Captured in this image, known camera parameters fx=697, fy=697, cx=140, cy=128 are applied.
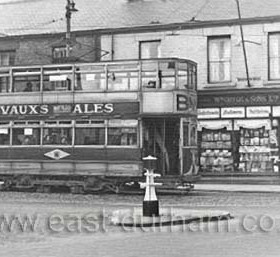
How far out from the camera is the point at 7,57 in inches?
1305

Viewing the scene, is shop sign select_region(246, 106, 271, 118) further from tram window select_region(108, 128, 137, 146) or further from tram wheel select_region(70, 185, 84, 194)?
tram wheel select_region(70, 185, 84, 194)

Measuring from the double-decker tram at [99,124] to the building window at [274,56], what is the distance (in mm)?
5155

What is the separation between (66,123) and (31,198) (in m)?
3.46

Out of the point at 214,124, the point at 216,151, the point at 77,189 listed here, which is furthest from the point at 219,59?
the point at 77,189

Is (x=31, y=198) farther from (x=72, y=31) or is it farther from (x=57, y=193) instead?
(x=72, y=31)

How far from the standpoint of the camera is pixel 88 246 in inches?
439

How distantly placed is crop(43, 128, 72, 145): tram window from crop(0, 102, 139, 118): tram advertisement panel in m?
0.60

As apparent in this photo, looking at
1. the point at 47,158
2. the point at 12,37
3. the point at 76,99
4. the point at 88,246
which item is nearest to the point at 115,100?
the point at 76,99

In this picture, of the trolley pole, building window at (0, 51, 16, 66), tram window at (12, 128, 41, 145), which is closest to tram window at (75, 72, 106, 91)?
tram window at (12, 128, 41, 145)

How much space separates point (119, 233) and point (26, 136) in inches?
496

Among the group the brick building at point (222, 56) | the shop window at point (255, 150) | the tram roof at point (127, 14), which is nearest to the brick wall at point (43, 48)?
the brick building at point (222, 56)

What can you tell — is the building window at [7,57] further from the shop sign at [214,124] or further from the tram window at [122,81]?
→ the tram window at [122,81]

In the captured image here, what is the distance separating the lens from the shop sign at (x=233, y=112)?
94.3ft

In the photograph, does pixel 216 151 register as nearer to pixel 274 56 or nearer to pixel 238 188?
pixel 238 188
